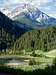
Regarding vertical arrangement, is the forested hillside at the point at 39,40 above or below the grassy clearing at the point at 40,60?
below

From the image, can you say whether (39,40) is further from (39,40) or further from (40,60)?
(40,60)

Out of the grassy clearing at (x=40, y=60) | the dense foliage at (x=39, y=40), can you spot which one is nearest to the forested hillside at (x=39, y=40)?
the dense foliage at (x=39, y=40)

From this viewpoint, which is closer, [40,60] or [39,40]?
[40,60]

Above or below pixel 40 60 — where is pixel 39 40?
below

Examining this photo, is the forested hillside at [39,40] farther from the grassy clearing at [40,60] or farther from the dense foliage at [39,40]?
the grassy clearing at [40,60]

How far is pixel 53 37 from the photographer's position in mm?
152875

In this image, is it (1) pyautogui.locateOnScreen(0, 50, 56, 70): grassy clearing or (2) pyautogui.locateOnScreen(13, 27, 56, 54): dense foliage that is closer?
(1) pyautogui.locateOnScreen(0, 50, 56, 70): grassy clearing

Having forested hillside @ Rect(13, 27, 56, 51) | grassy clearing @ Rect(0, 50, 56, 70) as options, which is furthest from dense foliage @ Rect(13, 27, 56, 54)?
grassy clearing @ Rect(0, 50, 56, 70)

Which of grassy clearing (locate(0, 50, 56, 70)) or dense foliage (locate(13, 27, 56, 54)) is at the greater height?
grassy clearing (locate(0, 50, 56, 70))

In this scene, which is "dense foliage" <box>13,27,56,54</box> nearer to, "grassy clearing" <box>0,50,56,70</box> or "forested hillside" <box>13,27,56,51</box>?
"forested hillside" <box>13,27,56,51</box>

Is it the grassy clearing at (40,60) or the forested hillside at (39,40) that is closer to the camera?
the grassy clearing at (40,60)

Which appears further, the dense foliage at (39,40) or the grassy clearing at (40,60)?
the dense foliage at (39,40)

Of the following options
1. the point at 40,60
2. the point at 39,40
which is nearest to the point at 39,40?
the point at 39,40

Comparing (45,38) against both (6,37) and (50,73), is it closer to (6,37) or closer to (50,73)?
(6,37)
